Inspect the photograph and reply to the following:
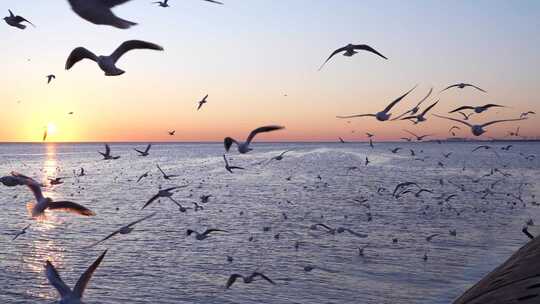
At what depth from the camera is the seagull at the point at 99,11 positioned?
123 inches

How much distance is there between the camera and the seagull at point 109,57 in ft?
26.3

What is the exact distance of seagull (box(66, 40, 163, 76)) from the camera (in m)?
8.01

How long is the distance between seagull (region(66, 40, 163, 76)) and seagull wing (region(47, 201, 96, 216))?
1829mm

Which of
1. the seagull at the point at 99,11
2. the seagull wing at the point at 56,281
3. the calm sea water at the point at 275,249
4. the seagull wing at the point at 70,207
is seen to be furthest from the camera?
the calm sea water at the point at 275,249

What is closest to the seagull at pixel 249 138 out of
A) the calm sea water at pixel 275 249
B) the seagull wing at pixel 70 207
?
the seagull wing at pixel 70 207

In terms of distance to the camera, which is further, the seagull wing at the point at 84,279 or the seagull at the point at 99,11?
the seagull wing at the point at 84,279

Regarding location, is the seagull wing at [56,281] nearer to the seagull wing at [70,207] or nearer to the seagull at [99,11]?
the seagull wing at [70,207]

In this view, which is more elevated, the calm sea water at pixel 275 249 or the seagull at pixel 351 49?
the seagull at pixel 351 49

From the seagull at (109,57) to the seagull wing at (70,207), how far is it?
6.00 feet

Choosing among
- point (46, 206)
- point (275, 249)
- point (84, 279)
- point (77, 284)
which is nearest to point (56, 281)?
point (77, 284)

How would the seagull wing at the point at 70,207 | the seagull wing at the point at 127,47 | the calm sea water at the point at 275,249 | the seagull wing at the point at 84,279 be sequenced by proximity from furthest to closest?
the calm sea water at the point at 275,249 < the seagull wing at the point at 127,47 < the seagull wing at the point at 70,207 < the seagull wing at the point at 84,279

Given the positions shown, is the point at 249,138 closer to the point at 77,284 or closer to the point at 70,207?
the point at 70,207

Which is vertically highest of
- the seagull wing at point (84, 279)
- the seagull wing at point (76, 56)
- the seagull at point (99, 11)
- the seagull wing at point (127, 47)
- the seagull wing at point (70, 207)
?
the seagull wing at point (127, 47)

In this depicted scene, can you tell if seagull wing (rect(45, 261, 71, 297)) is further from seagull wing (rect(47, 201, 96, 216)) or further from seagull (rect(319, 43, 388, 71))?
seagull (rect(319, 43, 388, 71))
